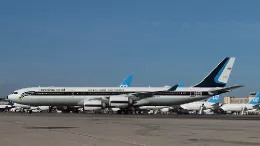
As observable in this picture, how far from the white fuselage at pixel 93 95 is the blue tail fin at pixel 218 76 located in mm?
1771

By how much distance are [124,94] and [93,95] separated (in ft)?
15.5

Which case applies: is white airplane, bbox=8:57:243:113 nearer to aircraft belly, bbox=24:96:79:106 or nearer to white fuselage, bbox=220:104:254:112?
aircraft belly, bbox=24:96:79:106

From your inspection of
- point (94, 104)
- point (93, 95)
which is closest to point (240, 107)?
point (93, 95)

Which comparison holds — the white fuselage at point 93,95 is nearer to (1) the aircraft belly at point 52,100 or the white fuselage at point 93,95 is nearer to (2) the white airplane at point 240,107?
(1) the aircraft belly at point 52,100

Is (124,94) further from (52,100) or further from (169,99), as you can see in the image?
(52,100)

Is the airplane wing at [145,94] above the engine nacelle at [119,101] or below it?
above

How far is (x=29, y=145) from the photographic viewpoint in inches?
491

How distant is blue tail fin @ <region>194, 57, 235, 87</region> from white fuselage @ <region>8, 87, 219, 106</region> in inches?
69.7

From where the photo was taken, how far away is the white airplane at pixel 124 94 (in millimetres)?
56000

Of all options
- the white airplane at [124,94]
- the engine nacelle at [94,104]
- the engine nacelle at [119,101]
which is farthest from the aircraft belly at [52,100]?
the engine nacelle at [119,101]

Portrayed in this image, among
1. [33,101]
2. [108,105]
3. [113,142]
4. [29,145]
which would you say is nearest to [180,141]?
[113,142]

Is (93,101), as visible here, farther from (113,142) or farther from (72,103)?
(113,142)

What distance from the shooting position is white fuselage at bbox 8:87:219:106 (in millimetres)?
56531

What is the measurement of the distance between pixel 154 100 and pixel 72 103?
1274cm
